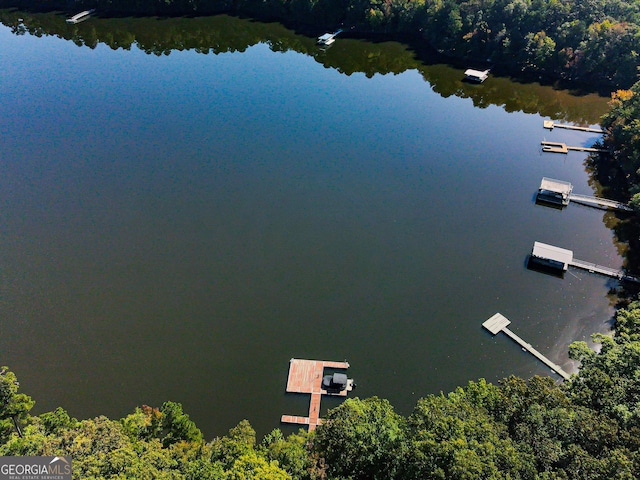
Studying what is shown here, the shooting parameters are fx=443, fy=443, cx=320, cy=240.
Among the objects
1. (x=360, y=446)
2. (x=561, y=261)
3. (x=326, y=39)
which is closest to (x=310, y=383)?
(x=360, y=446)

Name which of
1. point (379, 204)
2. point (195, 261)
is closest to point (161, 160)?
point (195, 261)

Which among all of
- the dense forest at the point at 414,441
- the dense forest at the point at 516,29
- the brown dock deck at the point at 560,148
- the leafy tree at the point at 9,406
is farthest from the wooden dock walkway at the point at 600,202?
the leafy tree at the point at 9,406

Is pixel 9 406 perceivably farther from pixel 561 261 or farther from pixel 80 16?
pixel 80 16

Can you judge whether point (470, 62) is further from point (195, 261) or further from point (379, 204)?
point (195, 261)

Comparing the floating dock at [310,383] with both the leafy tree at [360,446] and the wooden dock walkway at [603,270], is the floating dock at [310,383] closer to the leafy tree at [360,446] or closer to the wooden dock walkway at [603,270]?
the leafy tree at [360,446]

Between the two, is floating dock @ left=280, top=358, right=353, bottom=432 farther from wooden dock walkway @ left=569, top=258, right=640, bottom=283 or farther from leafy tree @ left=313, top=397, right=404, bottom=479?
wooden dock walkway @ left=569, top=258, right=640, bottom=283

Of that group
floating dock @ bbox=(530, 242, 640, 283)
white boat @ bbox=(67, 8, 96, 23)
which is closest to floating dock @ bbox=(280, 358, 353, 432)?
floating dock @ bbox=(530, 242, 640, 283)
